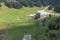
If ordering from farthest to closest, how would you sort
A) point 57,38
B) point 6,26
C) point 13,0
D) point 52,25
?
point 13,0, point 6,26, point 52,25, point 57,38

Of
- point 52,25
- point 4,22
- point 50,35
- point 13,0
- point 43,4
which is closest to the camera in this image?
point 50,35

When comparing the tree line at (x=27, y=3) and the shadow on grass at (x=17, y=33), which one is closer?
the shadow on grass at (x=17, y=33)

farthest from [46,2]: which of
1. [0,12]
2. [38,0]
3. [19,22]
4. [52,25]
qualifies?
[52,25]

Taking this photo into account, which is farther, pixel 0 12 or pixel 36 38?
pixel 0 12

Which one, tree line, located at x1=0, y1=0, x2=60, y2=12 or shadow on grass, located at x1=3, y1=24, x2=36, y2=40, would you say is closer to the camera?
shadow on grass, located at x1=3, y1=24, x2=36, y2=40

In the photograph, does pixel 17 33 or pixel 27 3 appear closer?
pixel 17 33

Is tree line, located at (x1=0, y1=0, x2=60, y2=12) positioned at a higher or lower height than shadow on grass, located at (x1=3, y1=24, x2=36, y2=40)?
lower

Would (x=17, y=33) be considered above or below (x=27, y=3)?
above

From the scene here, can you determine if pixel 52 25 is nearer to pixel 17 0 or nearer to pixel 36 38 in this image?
pixel 36 38

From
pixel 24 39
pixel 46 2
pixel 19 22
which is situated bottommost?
pixel 46 2

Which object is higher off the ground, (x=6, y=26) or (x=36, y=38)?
(x=36, y=38)

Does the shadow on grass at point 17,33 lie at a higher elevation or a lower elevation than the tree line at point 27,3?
higher
